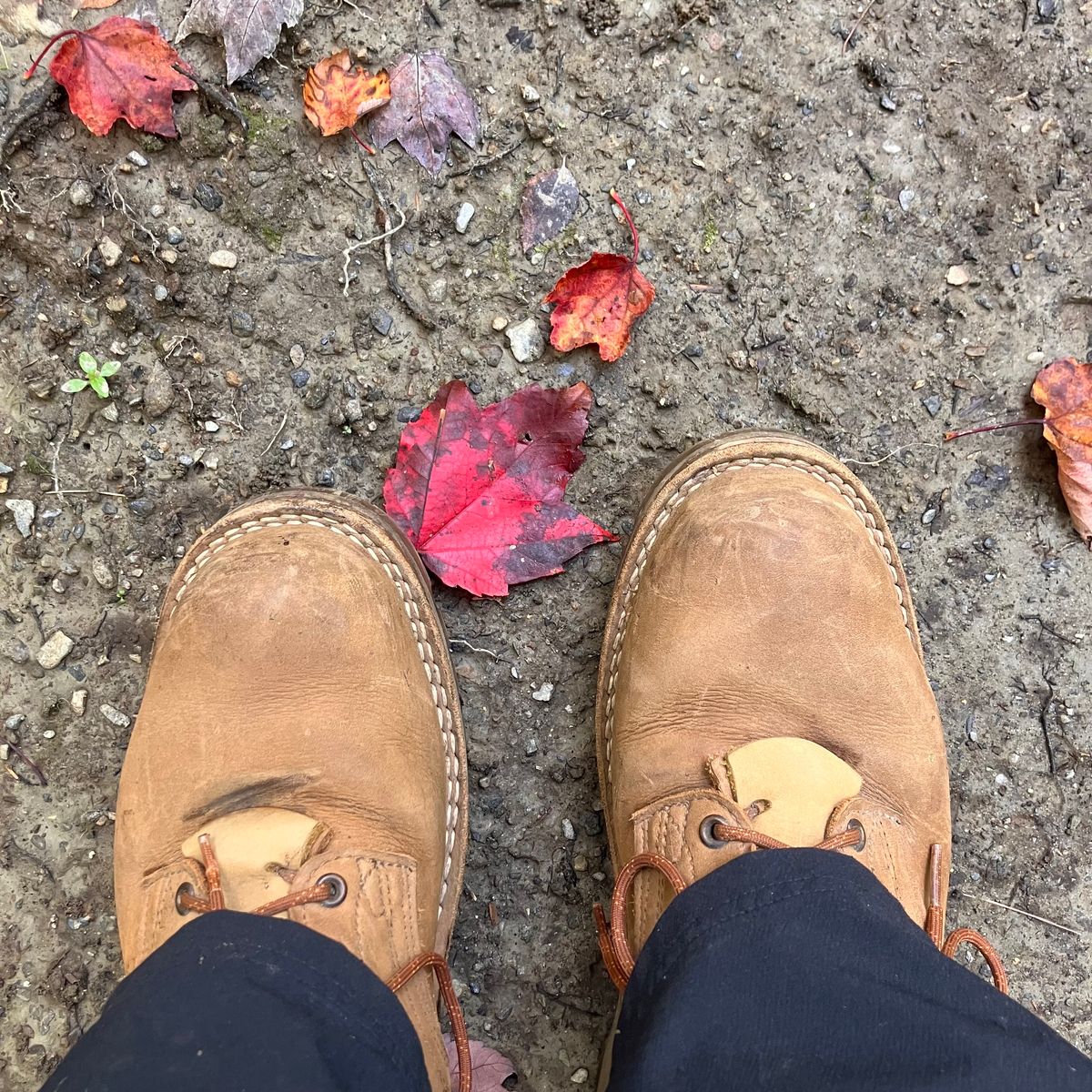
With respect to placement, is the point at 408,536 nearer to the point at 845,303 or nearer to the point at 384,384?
the point at 384,384

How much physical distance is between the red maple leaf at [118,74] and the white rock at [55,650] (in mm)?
916

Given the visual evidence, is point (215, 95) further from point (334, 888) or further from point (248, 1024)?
point (248, 1024)

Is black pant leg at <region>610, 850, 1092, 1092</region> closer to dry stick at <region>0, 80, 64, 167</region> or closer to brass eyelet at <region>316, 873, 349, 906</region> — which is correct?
brass eyelet at <region>316, 873, 349, 906</region>

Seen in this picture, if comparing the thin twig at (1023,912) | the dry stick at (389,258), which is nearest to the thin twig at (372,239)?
the dry stick at (389,258)

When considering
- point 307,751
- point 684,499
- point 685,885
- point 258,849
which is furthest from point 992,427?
point 258,849

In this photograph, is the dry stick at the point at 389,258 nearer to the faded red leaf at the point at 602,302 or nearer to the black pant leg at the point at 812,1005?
the faded red leaf at the point at 602,302

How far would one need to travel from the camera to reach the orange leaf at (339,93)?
144 centimetres

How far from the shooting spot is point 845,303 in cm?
152

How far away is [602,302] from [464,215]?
30cm

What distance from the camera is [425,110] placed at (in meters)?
1.46

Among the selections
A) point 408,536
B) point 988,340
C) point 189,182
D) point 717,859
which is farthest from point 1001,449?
point 189,182

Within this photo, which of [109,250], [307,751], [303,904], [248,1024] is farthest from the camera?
[109,250]

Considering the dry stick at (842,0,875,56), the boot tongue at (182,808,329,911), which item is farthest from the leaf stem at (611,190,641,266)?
the boot tongue at (182,808,329,911)

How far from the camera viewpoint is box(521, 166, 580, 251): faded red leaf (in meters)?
1.49
